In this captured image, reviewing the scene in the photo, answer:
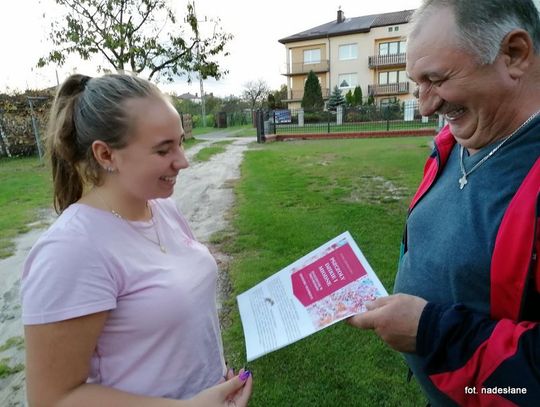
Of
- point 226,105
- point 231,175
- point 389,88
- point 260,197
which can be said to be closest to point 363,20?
point 389,88

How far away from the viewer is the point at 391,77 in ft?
115

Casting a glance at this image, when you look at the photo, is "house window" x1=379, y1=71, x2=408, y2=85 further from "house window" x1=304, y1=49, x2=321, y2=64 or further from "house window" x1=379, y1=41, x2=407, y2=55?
"house window" x1=304, y1=49, x2=321, y2=64

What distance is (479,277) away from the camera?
47.3 inches

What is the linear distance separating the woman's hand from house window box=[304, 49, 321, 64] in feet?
127

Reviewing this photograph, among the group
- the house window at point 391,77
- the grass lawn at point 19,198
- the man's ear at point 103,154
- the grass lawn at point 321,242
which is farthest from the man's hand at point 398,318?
the house window at point 391,77

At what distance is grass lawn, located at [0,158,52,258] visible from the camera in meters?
5.76

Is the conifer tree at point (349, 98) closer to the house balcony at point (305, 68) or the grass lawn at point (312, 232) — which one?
the house balcony at point (305, 68)

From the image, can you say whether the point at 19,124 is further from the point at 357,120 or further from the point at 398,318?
the point at 357,120

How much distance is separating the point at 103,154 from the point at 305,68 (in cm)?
3843

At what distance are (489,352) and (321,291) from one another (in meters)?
0.54

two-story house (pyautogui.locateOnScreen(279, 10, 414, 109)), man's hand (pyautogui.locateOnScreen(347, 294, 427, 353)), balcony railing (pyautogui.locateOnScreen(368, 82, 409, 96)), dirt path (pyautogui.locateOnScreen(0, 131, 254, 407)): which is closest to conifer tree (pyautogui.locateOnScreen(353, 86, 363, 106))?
two-story house (pyautogui.locateOnScreen(279, 10, 414, 109))

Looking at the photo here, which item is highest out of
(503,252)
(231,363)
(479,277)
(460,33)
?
(460,33)

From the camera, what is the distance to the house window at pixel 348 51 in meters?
35.8

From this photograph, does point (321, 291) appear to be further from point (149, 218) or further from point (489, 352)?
point (149, 218)
